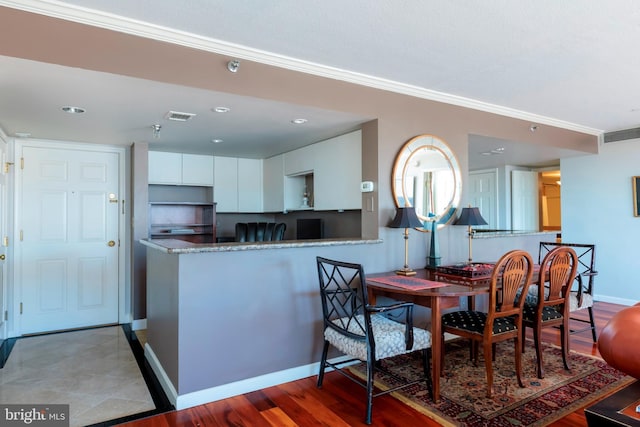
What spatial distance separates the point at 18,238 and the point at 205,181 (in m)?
2.05

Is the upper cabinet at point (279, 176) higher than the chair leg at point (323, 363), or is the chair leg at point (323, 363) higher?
the upper cabinet at point (279, 176)

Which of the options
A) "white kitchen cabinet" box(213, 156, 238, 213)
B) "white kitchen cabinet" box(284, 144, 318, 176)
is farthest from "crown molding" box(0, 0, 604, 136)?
"white kitchen cabinet" box(213, 156, 238, 213)

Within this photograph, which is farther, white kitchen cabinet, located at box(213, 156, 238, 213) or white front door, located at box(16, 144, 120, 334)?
white kitchen cabinet, located at box(213, 156, 238, 213)

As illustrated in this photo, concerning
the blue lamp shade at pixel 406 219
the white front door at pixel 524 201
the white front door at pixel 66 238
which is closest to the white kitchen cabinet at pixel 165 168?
the white front door at pixel 66 238

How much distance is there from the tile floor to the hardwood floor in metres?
0.32

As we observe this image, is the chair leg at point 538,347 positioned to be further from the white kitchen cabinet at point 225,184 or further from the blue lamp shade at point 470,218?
the white kitchen cabinet at point 225,184

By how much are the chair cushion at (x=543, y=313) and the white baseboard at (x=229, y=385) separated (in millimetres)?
1454

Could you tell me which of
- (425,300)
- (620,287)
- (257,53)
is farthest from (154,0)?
(620,287)

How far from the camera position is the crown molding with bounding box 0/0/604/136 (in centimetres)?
208

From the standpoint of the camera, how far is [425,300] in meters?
2.57

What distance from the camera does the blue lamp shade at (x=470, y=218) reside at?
3.45m

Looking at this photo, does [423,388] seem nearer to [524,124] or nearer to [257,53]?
[257,53]

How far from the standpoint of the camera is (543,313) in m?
3.06

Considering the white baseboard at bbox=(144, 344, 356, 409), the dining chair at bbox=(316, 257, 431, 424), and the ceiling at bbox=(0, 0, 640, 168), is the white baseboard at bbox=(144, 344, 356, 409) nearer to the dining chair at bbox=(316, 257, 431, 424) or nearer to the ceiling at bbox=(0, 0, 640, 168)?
the dining chair at bbox=(316, 257, 431, 424)
